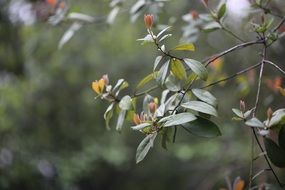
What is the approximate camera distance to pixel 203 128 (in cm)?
99

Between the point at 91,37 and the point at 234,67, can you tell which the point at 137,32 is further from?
the point at 234,67

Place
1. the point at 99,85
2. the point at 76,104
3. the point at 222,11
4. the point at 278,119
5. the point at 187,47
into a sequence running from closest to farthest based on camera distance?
1. the point at 278,119
2. the point at 187,47
3. the point at 99,85
4. the point at 222,11
5. the point at 76,104

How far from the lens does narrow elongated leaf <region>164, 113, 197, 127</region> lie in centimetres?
94

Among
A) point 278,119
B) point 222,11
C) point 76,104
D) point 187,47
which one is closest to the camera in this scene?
point 278,119

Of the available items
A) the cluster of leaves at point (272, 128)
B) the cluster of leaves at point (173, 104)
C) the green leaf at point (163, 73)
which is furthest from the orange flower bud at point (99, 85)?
the cluster of leaves at point (272, 128)

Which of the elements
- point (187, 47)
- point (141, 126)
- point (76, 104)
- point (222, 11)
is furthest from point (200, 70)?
point (76, 104)

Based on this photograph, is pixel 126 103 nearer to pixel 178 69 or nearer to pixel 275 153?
pixel 178 69

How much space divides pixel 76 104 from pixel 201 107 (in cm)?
323

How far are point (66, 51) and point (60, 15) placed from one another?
1.90 meters

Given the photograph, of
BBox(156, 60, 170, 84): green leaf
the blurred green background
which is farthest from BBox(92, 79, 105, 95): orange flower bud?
the blurred green background

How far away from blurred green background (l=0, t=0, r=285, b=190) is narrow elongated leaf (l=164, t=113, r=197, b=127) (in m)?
2.26

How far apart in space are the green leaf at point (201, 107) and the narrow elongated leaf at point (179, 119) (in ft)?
0.09

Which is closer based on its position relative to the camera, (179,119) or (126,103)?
(179,119)

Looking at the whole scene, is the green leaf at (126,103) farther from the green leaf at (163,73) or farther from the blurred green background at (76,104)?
the blurred green background at (76,104)
